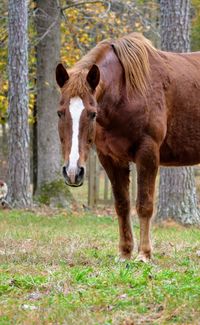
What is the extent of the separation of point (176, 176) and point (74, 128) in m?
6.63

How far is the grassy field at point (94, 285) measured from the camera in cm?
485

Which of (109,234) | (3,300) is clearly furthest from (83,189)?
(3,300)

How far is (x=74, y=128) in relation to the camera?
6.50 m

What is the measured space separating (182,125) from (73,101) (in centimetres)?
173

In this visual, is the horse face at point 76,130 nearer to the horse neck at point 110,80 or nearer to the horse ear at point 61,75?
the horse ear at point 61,75

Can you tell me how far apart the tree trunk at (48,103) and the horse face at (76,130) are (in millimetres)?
11238

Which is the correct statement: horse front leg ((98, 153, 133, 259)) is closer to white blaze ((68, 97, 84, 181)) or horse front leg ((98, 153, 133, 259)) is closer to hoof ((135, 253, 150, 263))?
hoof ((135, 253, 150, 263))

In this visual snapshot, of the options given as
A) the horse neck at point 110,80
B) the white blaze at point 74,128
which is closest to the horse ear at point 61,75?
the white blaze at point 74,128

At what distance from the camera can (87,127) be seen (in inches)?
259

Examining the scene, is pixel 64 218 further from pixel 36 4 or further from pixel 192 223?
pixel 36 4

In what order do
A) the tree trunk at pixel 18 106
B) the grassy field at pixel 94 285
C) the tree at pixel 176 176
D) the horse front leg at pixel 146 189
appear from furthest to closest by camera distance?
1. the tree trunk at pixel 18 106
2. the tree at pixel 176 176
3. the horse front leg at pixel 146 189
4. the grassy field at pixel 94 285

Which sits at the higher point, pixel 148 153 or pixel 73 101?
pixel 73 101

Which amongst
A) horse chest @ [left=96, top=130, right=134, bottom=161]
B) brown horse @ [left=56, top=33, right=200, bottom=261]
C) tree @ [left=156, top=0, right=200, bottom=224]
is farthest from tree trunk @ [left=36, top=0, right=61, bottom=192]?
horse chest @ [left=96, top=130, right=134, bottom=161]

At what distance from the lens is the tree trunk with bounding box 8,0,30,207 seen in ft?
50.4
